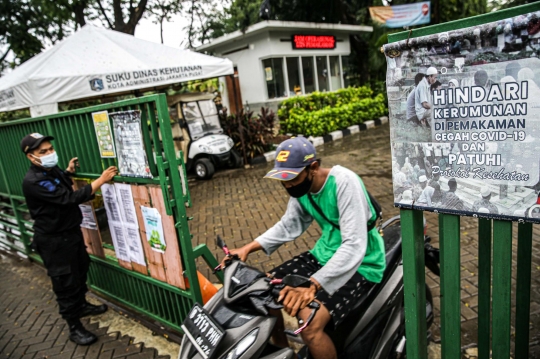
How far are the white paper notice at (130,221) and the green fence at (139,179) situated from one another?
0.10m

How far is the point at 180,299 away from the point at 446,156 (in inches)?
95.1

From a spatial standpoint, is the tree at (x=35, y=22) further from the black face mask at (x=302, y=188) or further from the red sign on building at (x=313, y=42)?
the black face mask at (x=302, y=188)

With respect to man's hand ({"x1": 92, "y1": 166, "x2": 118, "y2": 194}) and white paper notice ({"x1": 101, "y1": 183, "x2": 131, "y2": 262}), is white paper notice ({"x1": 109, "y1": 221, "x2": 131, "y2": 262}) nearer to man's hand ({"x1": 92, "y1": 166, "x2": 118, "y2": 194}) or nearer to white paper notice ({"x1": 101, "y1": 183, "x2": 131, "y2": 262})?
white paper notice ({"x1": 101, "y1": 183, "x2": 131, "y2": 262})

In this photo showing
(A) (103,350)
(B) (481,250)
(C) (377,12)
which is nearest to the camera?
(B) (481,250)

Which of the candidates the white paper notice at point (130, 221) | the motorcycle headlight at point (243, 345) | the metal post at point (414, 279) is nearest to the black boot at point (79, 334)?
the white paper notice at point (130, 221)

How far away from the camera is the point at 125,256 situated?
3.27 m

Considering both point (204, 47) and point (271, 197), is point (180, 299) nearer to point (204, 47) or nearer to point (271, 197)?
point (271, 197)

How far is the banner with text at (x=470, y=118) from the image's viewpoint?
1.04 meters

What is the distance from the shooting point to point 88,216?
11.8 feet

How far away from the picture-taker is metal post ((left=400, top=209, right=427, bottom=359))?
4.63ft

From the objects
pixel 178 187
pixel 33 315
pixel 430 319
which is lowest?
pixel 33 315

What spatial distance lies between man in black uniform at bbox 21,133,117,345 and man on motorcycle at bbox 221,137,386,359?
1.68 meters

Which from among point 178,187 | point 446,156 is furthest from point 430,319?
point 178,187

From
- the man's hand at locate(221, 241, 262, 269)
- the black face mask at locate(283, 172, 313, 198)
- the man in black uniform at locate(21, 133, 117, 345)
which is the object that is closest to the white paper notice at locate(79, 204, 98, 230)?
the man in black uniform at locate(21, 133, 117, 345)
